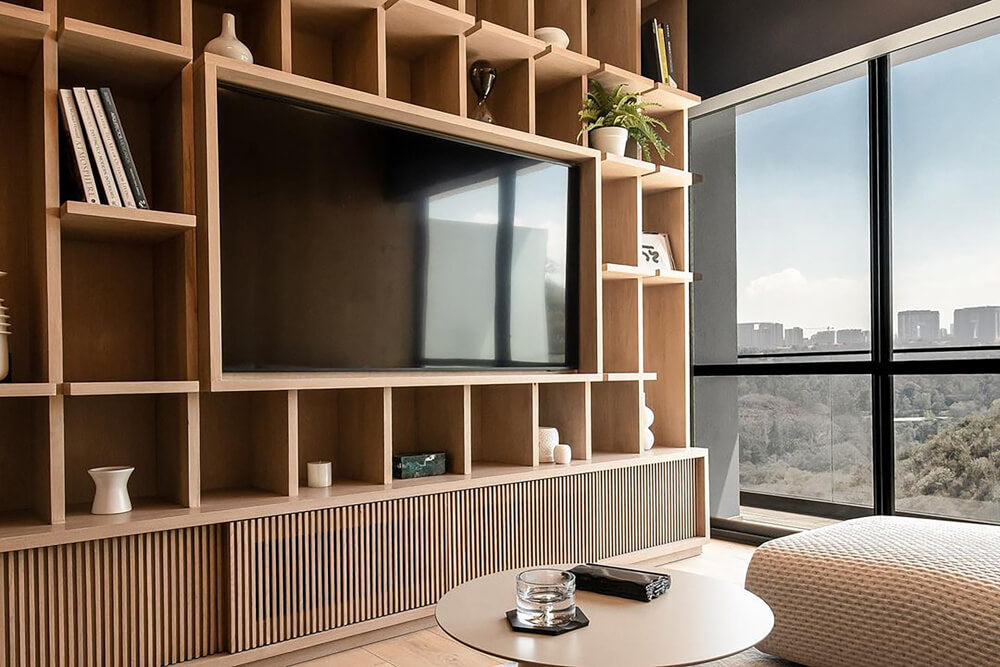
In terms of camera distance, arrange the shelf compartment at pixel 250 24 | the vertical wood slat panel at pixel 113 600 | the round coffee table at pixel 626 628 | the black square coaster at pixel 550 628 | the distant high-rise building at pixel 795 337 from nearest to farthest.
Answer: the round coffee table at pixel 626 628
the black square coaster at pixel 550 628
the vertical wood slat panel at pixel 113 600
the shelf compartment at pixel 250 24
the distant high-rise building at pixel 795 337

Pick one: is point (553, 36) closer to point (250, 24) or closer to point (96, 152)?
point (250, 24)

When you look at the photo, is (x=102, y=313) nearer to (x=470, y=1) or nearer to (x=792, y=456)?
(x=470, y=1)

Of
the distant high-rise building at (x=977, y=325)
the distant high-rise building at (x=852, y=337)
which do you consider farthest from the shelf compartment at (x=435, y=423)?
the distant high-rise building at (x=977, y=325)

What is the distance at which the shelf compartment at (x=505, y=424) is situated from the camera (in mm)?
2998

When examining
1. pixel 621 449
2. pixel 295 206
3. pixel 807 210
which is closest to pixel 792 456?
pixel 621 449

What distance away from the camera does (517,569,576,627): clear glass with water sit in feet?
4.82

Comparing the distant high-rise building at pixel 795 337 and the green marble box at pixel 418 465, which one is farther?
the distant high-rise building at pixel 795 337

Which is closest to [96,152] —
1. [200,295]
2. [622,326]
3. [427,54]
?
[200,295]

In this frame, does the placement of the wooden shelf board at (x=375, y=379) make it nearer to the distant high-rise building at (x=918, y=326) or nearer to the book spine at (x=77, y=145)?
the book spine at (x=77, y=145)

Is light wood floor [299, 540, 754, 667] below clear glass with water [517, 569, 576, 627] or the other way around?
below

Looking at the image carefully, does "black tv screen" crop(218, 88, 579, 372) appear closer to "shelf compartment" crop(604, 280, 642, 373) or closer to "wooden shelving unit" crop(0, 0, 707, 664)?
"wooden shelving unit" crop(0, 0, 707, 664)

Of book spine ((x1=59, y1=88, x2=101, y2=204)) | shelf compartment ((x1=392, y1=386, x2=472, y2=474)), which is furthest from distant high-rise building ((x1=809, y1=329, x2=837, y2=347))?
book spine ((x1=59, y1=88, x2=101, y2=204))

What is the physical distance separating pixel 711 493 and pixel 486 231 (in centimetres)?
190

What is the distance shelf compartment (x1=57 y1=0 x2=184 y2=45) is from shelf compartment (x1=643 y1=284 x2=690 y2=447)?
2322 millimetres
